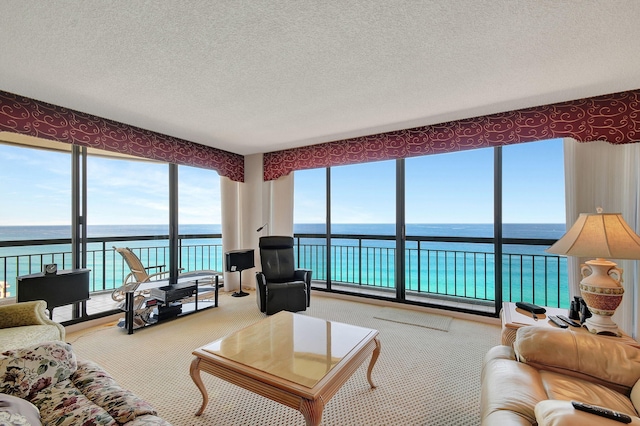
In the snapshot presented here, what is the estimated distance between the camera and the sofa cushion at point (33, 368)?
3.47 feet

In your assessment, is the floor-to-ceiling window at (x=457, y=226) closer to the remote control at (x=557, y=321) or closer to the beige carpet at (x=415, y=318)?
the beige carpet at (x=415, y=318)

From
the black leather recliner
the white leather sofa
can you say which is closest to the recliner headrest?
the black leather recliner

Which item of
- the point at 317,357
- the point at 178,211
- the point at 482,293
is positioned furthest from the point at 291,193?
the point at 482,293

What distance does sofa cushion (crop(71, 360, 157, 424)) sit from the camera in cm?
97

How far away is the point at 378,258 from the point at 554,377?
12.9ft

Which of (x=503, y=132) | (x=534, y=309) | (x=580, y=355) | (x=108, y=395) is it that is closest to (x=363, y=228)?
(x=503, y=132)

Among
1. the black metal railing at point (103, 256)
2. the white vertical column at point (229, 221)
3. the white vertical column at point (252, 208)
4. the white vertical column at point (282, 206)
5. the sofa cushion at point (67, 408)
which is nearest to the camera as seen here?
the sofa cushion at point (67, 408)

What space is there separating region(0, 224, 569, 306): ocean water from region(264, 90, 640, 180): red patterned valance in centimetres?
108

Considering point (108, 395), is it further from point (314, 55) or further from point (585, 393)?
point (314, 55)

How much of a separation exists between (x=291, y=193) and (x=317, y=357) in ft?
10.4

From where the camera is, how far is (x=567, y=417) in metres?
0.85

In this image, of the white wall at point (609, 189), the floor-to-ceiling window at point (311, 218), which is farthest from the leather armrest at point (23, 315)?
the white wall at point (609, 189)

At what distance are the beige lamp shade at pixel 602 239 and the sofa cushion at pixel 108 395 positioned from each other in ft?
7.99

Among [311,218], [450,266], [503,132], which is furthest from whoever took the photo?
[311,218]
